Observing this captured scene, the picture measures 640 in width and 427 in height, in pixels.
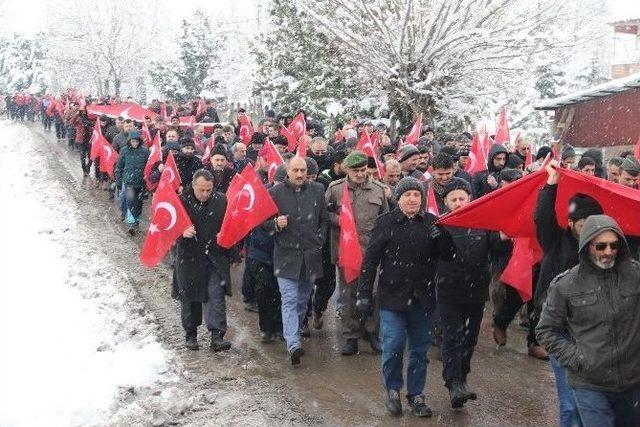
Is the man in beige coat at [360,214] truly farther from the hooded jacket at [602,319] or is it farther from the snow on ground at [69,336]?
the hooded jacket at [602,319]

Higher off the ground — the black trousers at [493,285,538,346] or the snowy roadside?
the black trousers at [493,285,538,346]

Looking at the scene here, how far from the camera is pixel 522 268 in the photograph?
6973mm

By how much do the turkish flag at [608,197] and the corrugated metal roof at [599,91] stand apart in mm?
11596

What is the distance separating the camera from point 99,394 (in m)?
6.18

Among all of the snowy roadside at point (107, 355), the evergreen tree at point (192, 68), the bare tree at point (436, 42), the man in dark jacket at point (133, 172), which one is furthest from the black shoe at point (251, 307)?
the evergreen tree at point (192, 68)

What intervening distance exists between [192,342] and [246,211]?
4.83ft

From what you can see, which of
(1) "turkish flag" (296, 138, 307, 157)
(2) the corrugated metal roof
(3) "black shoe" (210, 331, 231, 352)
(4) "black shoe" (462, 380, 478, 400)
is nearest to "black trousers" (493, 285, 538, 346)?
(4) "black shoe" (462, 380, 478, 400)

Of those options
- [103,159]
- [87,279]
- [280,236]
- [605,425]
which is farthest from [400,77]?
[605,425]

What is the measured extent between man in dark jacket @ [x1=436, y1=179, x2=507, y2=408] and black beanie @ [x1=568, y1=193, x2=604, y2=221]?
52.4 inches

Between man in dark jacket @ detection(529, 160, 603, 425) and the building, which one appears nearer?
man in dark jacket @ detection(529, 160, 603, 425)

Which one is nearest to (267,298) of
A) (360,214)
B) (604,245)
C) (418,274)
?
(360,214)

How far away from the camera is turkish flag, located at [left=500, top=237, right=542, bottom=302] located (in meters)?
6.89

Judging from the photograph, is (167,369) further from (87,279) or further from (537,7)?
(537,7)

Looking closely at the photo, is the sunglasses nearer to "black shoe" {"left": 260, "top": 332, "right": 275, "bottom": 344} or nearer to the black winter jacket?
the black winter jacket
